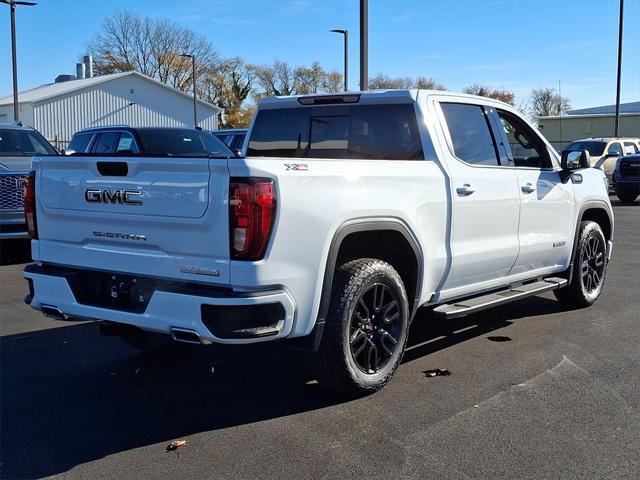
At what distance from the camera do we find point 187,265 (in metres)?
3.93

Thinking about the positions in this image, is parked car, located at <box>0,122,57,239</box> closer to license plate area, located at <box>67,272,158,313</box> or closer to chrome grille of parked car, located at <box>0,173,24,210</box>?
chrome grille of parked car, located at <box>0,173,24,210</box>

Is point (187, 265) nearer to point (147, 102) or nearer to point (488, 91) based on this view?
point (147, 102)

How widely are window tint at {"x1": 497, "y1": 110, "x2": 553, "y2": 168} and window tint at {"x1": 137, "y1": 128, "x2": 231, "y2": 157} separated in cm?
655

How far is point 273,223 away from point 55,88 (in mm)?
49480

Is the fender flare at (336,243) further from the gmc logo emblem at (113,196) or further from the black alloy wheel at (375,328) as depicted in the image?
the gmc logo emblem at (113,196)

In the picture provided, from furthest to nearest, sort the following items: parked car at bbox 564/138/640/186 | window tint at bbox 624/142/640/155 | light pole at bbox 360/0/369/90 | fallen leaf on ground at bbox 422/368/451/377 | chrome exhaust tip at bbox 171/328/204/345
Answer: window tint at bbox 624/142/640/155, parked car at bbox 564/138/640/186, light pole at bbox 360/0/369/90, fallen leaf on ground at bbox 422/368/451/377, chrome exhaust tip at bbox 171/328/204/345

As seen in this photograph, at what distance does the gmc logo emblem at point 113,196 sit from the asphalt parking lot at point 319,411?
120cm

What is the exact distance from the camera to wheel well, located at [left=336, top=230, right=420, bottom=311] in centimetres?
459

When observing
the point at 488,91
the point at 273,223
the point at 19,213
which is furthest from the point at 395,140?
the point at 488,91

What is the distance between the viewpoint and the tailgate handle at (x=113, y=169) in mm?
4164

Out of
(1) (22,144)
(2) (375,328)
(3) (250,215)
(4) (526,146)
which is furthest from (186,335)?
(1) (22,144)

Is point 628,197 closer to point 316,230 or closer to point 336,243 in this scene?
point 336,243

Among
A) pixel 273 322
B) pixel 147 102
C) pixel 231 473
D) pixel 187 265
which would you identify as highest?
pixel 147 102

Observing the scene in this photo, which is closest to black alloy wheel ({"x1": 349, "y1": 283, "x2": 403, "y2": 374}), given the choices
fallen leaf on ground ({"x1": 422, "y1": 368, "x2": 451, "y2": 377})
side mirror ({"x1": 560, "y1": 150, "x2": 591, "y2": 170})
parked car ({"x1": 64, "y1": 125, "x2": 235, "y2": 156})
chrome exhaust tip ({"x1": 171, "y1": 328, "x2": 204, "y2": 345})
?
fallen leaf on ground ({"x1": 422, "y1": 368, "x2": 451, "y2": 377})
